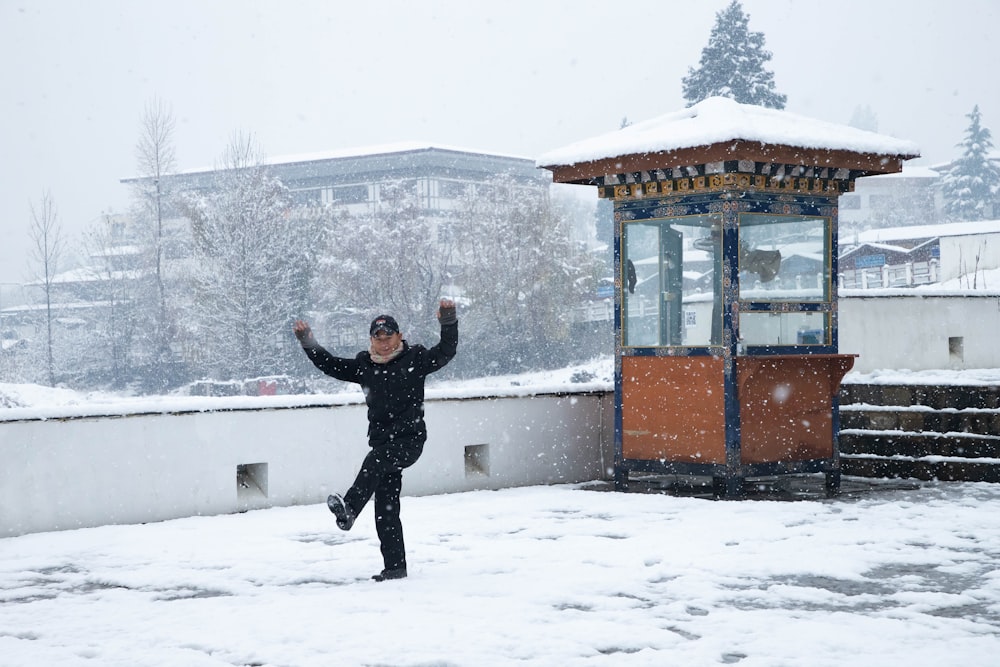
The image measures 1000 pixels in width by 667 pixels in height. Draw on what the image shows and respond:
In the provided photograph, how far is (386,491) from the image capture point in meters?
7.46

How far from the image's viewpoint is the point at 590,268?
59.1m

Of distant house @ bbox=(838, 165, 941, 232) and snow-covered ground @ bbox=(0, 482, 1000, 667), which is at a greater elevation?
distant house @ bbox=(838, 165, 941, 232)

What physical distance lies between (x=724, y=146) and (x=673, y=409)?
8.11 ft

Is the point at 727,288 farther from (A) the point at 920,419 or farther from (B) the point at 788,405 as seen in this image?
(A) the point at 920,419

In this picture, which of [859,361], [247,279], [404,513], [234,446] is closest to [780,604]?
[404,513]

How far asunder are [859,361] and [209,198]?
50680 millimetres

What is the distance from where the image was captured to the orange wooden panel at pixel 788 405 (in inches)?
443

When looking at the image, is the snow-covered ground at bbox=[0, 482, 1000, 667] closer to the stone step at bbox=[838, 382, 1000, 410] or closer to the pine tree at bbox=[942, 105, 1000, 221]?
the stone step at bbox=[838, 382, 1000, 410]

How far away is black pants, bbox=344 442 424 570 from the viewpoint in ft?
24.3

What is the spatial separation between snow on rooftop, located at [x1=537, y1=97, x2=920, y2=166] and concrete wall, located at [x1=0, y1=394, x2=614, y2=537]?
2.67m

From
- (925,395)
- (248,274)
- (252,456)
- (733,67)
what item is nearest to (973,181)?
(733,67)

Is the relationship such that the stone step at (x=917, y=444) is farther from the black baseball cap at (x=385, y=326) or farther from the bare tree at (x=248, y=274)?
the bare tree at (x=248, y=274)

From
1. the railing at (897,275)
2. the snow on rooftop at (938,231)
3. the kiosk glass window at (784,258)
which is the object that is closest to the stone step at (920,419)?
the kiosk glass window at (784,258)

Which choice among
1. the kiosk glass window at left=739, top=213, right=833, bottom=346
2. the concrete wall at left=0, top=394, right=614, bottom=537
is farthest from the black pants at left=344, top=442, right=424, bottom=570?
the kiosk glass window at left=739, top=213, right=833, bottom=346
